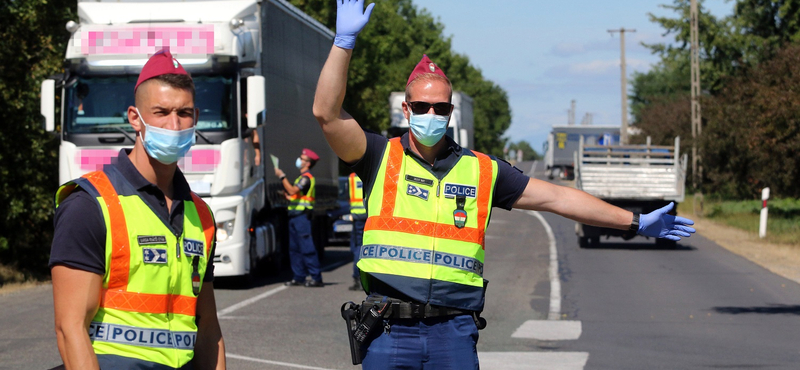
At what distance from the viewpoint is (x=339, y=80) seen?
3.82 m

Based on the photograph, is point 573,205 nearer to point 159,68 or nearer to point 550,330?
point 159,68

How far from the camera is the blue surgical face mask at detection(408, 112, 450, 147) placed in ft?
13.6

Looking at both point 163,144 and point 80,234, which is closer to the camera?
point 80,234

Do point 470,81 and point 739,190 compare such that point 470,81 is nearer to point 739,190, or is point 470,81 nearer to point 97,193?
point 739,190

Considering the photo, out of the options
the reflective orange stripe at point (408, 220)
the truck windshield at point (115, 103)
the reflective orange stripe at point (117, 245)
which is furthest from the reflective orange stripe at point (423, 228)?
the truck windshield at point (115, 103)

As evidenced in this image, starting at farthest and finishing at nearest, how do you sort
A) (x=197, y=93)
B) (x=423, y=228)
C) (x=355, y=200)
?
1. (x=355, y=200)
2. (x=197, y=93)
3. (x=423, y=228)

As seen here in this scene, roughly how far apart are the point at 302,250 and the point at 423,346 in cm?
1060

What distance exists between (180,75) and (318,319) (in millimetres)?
8220

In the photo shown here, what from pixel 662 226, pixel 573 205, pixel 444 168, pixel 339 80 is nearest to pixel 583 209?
pixel 573 205

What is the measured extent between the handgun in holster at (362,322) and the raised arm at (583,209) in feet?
2.56

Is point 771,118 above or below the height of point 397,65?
below

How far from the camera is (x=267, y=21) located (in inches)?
586

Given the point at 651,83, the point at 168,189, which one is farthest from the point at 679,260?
the point at 651,83

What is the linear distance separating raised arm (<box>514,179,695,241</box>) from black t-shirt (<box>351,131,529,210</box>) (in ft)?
0.16
